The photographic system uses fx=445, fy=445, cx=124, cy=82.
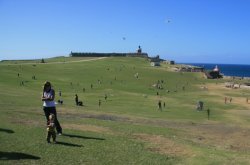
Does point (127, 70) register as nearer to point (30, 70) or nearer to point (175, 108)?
point (30, 70)

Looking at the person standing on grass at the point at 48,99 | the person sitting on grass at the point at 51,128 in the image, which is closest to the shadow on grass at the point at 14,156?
the person sitting on grass at the point at 51,128

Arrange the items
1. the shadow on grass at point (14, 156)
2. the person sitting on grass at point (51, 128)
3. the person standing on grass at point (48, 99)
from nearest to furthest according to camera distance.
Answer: the shadow on grass at point (14, 156) < the person sitting on grass at point (51, 128) < the person standing on grass at point (48, 99)

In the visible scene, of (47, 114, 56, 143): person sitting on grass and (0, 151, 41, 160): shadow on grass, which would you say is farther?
(47, 114, 56, 143): person sitting on grass

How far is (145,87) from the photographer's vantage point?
84.6 meters

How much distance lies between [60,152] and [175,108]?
132ft

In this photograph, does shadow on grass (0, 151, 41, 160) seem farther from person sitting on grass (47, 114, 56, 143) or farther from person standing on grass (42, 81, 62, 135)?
person standing on grass (42, 81, 62, 135)

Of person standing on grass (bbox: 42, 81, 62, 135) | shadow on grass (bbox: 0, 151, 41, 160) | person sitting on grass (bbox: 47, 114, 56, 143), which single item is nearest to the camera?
shadow on grass (bbox: 0, 151, 41, 160)

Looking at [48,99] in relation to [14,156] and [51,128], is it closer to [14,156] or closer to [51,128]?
[51,128]

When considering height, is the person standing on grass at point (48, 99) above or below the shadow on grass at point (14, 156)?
above

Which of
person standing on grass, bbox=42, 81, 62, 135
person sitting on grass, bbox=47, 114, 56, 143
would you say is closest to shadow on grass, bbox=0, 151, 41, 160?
person sitting on grass, bbox=47, 114, 56, 143

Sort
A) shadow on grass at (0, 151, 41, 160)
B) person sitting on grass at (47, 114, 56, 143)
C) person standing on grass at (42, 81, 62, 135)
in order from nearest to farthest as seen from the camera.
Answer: shadow on grass at (0, 151, 41, 160) → person sitting on grass at (47, 114, 56, 143) → person standing on grass at (42, 81, 62, 135)

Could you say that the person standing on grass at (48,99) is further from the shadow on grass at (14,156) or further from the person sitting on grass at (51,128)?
the shadow on grass at (14,156)

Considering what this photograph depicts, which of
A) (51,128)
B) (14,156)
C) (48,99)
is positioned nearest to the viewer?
(14,156)

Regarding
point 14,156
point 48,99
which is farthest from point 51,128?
point 14,156
